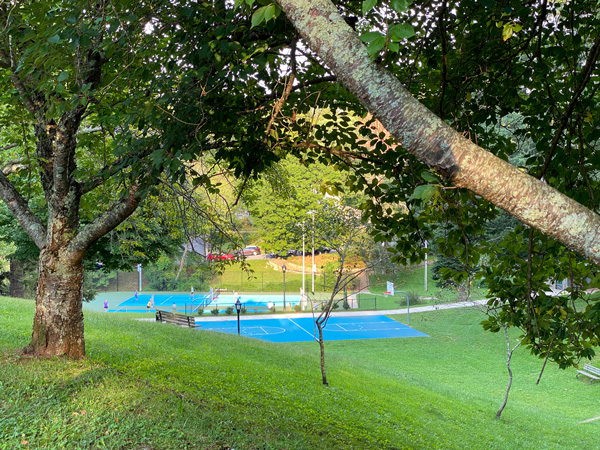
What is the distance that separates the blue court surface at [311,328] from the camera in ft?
74.9

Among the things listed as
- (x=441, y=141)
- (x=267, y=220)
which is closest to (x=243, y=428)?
(x=441, y=141)

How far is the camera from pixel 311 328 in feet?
84.3

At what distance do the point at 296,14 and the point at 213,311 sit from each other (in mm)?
28752

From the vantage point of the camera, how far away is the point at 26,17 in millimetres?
4484

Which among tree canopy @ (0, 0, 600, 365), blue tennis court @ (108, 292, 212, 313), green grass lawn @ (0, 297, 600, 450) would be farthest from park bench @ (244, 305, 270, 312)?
tree canopy @ (0, 0, 600, 365)

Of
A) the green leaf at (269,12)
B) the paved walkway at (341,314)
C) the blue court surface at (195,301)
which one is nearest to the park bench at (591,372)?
the paved walkway at (341,314)

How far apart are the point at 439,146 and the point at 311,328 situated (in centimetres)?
2485

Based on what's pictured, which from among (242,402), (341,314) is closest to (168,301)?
(341,314)

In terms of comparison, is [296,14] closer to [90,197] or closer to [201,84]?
[201,84]

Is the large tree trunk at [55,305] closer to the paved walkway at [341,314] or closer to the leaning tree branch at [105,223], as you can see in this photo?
the leaning tree branch at [105,223]

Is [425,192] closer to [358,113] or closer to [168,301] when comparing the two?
[358,113]

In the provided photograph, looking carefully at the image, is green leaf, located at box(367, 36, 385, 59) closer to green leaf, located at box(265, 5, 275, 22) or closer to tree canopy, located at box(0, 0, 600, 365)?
tree canopy, located at box(0, 0, 600, 365)

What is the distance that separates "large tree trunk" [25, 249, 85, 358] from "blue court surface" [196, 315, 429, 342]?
15383 millimetres

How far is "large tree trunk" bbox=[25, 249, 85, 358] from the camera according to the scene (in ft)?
18.8
